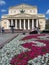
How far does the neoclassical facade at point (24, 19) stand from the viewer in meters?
94.9

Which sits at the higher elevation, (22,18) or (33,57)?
(33,57)

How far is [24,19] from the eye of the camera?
313 feet

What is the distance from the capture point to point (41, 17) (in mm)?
95188

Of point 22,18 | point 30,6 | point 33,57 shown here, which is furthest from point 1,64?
point 30,6

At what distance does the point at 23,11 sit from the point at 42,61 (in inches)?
3640

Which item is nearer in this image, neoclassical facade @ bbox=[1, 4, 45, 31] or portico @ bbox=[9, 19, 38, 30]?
neoclassical facade @ bbox=[1, 4, 45, 31]

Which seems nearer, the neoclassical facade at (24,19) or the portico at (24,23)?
the neoclassical facade at (24,19)

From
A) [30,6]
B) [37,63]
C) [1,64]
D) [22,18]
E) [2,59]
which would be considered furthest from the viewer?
[30,6]

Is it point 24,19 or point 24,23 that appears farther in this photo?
point 24,23

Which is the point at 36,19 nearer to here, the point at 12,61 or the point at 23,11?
the point at 23,11

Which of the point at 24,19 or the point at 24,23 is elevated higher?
the point at 24,19

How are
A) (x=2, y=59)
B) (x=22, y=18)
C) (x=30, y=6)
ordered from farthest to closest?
(x=30, y=6), (x=22, y=18), (x=2, y=59)

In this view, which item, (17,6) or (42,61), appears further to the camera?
(17,6)

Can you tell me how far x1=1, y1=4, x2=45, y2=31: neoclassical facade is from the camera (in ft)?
311
